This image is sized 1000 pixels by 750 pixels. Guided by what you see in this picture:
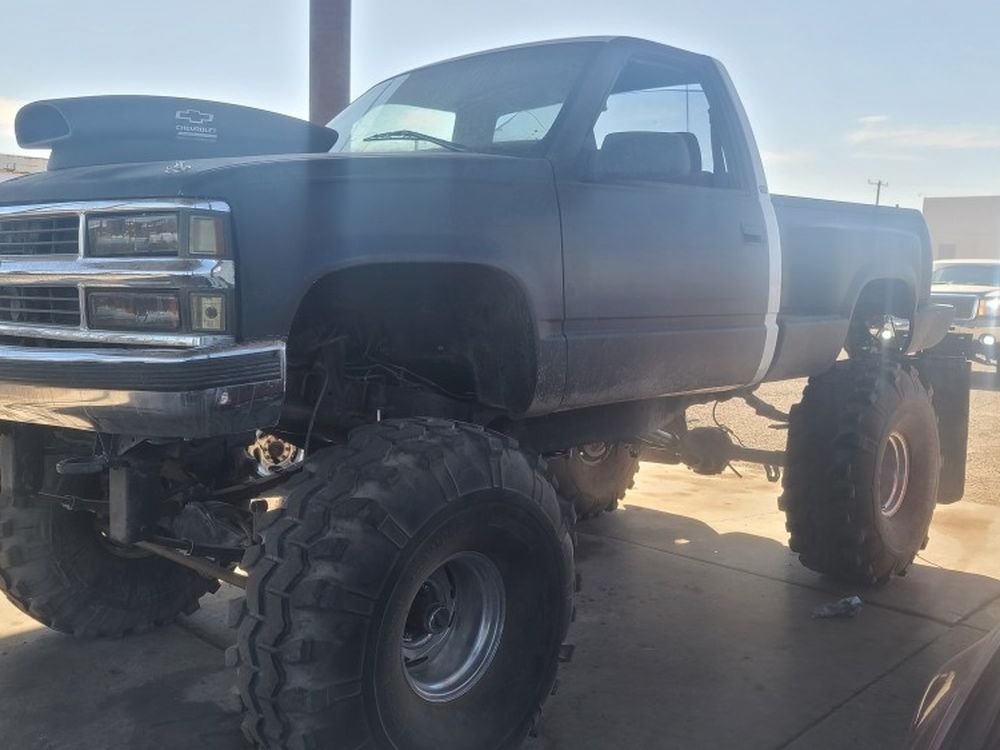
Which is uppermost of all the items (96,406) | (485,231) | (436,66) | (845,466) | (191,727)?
(436,66)

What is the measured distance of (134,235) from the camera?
2.65 m

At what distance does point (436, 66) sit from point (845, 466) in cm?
276

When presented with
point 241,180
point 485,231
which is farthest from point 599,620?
point 241,180

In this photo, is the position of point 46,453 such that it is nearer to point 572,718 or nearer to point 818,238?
point 572,718

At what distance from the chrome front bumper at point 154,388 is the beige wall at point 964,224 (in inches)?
2310

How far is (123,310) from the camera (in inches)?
104

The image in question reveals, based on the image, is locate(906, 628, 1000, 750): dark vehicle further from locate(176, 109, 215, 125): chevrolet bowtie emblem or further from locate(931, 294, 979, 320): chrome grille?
locate(931, 294, 979, 320): chrome grille

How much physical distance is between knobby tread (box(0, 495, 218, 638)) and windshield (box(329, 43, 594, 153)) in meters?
1.97

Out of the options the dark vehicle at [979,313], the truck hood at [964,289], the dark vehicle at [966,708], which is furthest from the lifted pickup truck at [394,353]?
the truck hood at [964,289]

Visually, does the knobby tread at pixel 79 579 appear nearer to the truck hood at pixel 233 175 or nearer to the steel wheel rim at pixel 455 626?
the truck hood at pixel 233 175

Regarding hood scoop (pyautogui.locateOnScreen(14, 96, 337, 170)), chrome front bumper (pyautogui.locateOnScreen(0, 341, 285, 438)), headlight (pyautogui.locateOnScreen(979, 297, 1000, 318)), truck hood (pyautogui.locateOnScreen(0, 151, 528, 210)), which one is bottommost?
headlight (pyautogui.locateOnScreen(979, 297, 1000, 318))

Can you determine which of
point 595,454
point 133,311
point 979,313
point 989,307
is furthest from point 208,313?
point 989,307

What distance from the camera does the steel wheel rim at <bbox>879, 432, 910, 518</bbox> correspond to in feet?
17.4

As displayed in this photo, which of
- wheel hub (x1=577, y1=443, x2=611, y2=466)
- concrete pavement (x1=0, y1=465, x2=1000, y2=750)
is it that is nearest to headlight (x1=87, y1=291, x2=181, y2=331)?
concrete pavement (x1=0, y1=465, x2=1000, y2=750)
